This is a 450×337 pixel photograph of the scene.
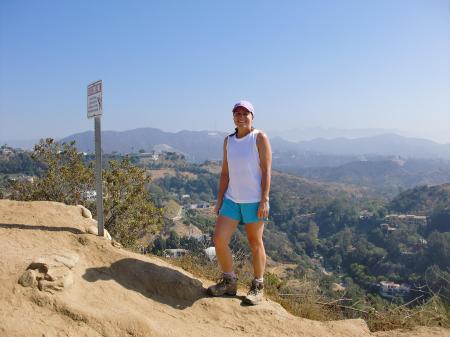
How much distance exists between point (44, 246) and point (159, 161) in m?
117

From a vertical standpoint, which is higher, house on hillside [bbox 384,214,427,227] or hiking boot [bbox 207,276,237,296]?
hiking boot [bbox 207,276,237,296]

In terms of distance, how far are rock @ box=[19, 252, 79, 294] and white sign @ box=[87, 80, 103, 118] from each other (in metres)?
1.73

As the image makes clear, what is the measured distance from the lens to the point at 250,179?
12.5ft

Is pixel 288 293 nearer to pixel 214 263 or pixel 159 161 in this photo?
pixel 214 263

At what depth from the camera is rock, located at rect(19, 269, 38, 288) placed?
3.16m

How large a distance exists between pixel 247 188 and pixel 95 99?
84.5 inches

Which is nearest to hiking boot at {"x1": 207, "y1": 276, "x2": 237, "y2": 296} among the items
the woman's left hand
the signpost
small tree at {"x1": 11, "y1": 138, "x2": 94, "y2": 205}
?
the woman's left hand

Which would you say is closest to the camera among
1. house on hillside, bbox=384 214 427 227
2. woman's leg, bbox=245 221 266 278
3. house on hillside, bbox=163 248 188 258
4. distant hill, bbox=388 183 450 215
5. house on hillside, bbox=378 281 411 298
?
woman's leg, bbox=245 221 266 278

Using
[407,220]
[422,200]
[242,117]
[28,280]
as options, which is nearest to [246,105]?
[242,117]

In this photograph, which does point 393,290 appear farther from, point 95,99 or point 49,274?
point 49,274

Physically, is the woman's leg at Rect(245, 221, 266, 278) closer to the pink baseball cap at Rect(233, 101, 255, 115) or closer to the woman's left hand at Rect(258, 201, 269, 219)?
the woman's left hand at Rect(258, 201, 269, 219)

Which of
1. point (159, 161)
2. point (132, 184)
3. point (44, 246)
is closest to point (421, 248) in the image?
point (132, 184)

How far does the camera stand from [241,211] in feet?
12.7

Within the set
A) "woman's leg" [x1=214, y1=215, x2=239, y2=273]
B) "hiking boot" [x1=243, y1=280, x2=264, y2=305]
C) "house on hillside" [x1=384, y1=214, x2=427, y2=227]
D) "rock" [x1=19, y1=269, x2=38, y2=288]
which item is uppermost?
"woman's leg" [x1=214, y1=215, x2=239, y2=273]
